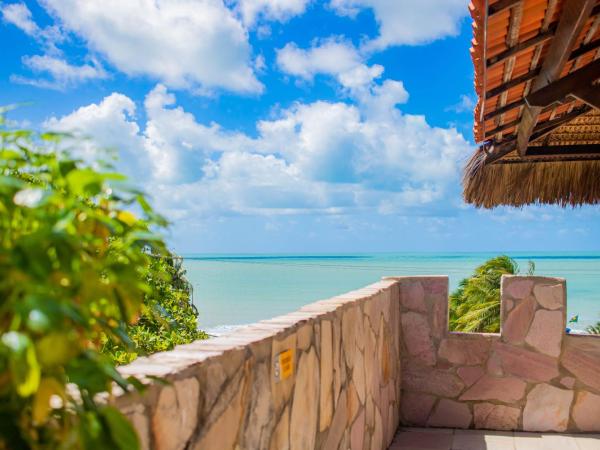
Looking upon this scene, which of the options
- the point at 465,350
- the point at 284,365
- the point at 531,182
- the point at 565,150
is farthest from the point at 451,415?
the point at 284,365

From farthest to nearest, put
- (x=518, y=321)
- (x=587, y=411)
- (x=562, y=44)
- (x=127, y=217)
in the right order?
(x=518, y=321), (x=587, y=411), (x=562, y=44), (x=127, y=217)

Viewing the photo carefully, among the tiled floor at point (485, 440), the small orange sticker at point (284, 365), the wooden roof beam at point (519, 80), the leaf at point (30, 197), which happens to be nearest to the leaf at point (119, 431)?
the leaf at point (30, 197)

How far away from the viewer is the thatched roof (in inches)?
131

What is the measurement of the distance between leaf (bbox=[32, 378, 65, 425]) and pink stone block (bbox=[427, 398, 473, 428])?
554 cm

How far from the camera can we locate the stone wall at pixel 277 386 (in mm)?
1710

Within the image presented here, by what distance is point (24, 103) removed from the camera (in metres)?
1.17

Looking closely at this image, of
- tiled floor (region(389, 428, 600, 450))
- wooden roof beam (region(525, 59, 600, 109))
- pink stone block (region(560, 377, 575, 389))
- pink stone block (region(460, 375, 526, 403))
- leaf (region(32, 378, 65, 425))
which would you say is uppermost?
wooden roof beam (region(525, 59, 600, 109))

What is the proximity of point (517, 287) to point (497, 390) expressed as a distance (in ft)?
3.01

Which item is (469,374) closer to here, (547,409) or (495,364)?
(495,364)

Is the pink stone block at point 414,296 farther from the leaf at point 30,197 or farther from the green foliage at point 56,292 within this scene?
the leaf at point 30,197

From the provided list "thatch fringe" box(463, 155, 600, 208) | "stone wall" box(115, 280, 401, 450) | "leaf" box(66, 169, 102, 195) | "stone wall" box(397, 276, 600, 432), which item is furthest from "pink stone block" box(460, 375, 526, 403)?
"leaf" box(66, 169, 102, 195)

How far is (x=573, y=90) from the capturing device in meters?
3.85

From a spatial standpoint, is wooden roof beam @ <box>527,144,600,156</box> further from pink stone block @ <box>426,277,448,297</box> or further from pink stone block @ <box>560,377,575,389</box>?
pink stone block @ <box>560,377,575,389</box>

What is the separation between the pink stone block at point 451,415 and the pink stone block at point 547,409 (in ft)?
1.61
